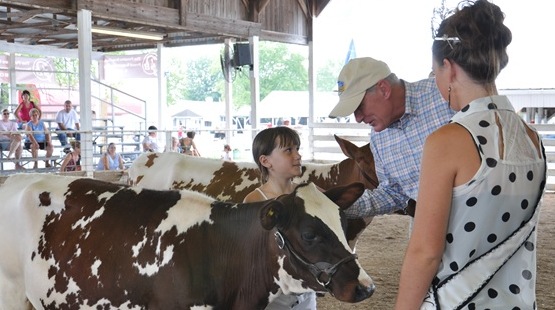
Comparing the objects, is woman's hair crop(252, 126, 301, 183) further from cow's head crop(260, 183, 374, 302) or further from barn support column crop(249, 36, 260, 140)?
barn support column crop(249, 36, 260, 140)

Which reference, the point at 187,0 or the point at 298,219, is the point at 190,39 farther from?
the point at 298,219

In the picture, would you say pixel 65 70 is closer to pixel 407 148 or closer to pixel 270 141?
pixel 270 141

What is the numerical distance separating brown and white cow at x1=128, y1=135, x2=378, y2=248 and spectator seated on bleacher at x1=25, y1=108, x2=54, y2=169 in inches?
266

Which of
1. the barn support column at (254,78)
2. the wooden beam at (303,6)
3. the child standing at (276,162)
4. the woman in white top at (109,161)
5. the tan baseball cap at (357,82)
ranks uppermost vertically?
the wooden beam at (303,6)

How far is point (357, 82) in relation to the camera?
2703mm

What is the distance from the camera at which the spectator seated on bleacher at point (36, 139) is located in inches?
Result: 487

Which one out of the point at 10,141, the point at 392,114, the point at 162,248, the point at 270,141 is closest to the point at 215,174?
the point at 270,141

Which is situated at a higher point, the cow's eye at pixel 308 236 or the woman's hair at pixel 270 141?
the woman's hair at pixel 270 141

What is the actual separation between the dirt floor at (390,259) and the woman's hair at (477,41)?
364 cm

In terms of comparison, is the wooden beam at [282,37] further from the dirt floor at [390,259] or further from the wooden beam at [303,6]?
the dirt floor at [390,259]

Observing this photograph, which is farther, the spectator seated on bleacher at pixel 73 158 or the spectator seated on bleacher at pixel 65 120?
the spectator seated on bleacher at pixel 65 120

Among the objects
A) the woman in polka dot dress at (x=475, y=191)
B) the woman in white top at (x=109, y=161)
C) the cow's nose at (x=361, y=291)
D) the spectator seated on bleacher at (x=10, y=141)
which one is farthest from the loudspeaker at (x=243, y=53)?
the woman in polka dot dress at (x=475, y=191)

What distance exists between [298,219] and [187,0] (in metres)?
12.6

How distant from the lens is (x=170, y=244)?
287 cm
